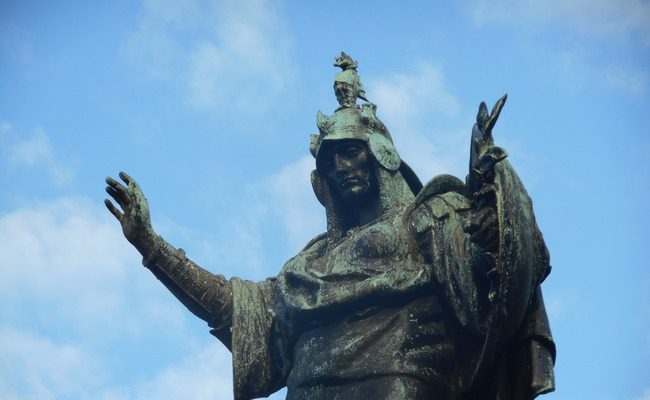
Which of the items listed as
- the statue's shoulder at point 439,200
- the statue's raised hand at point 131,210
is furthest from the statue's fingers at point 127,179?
the statue's shoulder at point 439,200

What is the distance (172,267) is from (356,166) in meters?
1.97

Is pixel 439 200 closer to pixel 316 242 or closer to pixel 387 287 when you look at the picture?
pixel 387 287

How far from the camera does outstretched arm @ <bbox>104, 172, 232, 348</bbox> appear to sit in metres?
12.0

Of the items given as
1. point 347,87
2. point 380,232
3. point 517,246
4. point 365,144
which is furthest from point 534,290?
point 347,87

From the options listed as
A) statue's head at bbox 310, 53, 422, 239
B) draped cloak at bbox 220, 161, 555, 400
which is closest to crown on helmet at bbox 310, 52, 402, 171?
statue's head at bbox 310, 53, 422, 239

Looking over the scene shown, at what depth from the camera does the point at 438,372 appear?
11.0 meters

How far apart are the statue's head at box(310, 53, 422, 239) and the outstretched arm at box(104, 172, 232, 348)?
4.15 feet

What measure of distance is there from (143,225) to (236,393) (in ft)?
5.69

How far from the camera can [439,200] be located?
11766 mm

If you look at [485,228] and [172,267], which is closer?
[485,228]

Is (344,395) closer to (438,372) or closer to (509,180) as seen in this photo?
(438,372)

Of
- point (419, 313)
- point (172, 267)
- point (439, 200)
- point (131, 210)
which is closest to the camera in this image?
point (419, 313)

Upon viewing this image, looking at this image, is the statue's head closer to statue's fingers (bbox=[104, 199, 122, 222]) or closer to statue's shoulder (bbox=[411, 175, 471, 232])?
statue's shoulder (bbox=[411, 175, 471, 232])

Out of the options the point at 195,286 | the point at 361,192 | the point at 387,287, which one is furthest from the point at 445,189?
the point at 195,286
